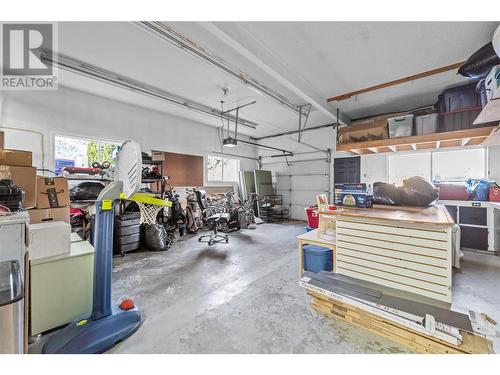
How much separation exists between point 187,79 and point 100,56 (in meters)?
1.30

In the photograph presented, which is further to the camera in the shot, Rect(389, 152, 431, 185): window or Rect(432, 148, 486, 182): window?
Rect(389, 152, 431, 185): window

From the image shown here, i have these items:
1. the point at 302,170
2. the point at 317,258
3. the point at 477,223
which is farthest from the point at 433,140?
the point at 302,170

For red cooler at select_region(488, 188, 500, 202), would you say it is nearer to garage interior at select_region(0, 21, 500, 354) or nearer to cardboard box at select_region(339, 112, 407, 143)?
garage interior at select_region(0, 21, 500, 354)

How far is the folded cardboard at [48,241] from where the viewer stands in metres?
1.63

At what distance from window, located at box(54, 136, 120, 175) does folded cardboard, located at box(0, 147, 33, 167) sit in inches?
77.4

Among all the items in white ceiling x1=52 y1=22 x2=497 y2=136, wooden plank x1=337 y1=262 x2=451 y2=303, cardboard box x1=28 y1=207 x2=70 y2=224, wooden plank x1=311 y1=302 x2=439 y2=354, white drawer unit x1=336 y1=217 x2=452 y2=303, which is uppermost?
white ceiling x1=52 y1=22 x2=497 y2=136

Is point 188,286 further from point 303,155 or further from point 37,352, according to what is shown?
point 303,155

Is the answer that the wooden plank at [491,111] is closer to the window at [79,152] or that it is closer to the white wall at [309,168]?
the white wall at [309,168]

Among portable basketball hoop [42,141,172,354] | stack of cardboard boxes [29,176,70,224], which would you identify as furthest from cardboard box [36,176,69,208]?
portable basketball hoop [42,141,172,354]

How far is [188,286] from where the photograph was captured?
259 cm

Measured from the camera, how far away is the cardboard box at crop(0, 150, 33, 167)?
1926mm

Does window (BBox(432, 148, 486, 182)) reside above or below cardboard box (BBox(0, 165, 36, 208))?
above

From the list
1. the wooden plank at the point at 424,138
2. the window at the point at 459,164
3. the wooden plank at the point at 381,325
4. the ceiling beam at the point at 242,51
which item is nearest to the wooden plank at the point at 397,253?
the wooden plank at the point at 381,325
